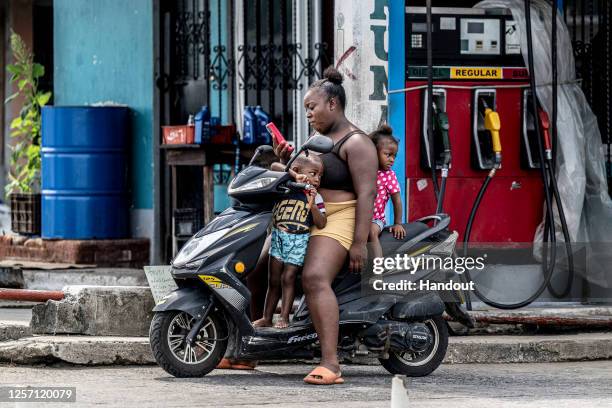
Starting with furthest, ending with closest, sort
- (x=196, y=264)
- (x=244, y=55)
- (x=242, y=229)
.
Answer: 1. (x=244, y=55)
2. (x=242, y=229)
3. (x=196, y=264)

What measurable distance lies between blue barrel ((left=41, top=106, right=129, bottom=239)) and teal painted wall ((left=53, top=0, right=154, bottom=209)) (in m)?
0.18

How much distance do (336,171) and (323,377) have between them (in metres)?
1.16

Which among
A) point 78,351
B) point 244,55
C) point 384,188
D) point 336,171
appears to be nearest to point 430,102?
point 384,188

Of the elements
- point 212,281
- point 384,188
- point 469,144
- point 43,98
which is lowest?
point 212,281

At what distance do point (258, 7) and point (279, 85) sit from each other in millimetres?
663

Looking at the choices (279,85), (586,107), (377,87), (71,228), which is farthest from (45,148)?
(586,107)

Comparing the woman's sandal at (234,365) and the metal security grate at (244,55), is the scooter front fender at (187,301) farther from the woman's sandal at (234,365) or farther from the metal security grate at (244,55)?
the metal security grate at (244,55)

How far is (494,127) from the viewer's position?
32.8 ft

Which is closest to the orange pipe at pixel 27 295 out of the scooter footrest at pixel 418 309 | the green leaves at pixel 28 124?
the scooter footrest at pixel 418 309

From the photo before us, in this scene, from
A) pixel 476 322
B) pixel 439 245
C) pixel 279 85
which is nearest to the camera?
pixel 439 245

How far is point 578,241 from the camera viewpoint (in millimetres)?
10320

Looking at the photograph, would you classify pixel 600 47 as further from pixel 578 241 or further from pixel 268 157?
pixel 268 157

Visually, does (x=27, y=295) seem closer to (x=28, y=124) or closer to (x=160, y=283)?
(x=160, y=283)

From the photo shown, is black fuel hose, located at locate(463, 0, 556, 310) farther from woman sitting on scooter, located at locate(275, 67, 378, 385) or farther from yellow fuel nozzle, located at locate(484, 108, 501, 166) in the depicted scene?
woman sitting on scooter, located at locate(275, 67, 378, 385)
